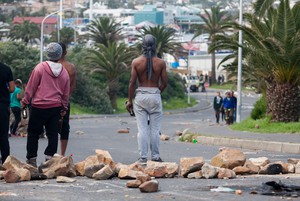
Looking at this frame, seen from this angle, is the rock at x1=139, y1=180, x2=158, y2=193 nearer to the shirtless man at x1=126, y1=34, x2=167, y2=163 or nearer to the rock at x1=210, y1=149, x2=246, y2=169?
the rock at x1=210, y1=149, x2=246, y2=169

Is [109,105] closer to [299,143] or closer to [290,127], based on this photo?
[290,127]

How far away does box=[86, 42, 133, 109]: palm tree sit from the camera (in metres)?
65.1

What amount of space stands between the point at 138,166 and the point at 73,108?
156 feet

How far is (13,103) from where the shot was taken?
86.2 ft

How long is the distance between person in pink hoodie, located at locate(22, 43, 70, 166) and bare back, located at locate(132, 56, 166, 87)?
110 centimetres

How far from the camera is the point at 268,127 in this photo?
1078 inches

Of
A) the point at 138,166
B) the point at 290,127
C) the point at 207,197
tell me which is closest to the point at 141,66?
the point at 138,166

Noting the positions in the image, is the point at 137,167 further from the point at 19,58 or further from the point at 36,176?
the point at 19,58

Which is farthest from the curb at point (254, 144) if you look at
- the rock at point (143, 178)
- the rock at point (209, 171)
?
the rock at point (143, 178)

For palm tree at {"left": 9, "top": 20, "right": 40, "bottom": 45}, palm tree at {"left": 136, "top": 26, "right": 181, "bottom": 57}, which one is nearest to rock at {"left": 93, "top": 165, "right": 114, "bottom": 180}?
palm tree at {"left": 136, "top": 26, "right": 181, "bottom": 57}

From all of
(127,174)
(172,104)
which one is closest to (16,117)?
(127,174)

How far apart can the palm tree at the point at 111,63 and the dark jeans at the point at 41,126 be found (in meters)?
51.2

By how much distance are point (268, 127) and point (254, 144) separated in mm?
4593

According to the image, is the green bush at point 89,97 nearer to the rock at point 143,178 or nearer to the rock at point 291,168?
the rock at point 291,168
